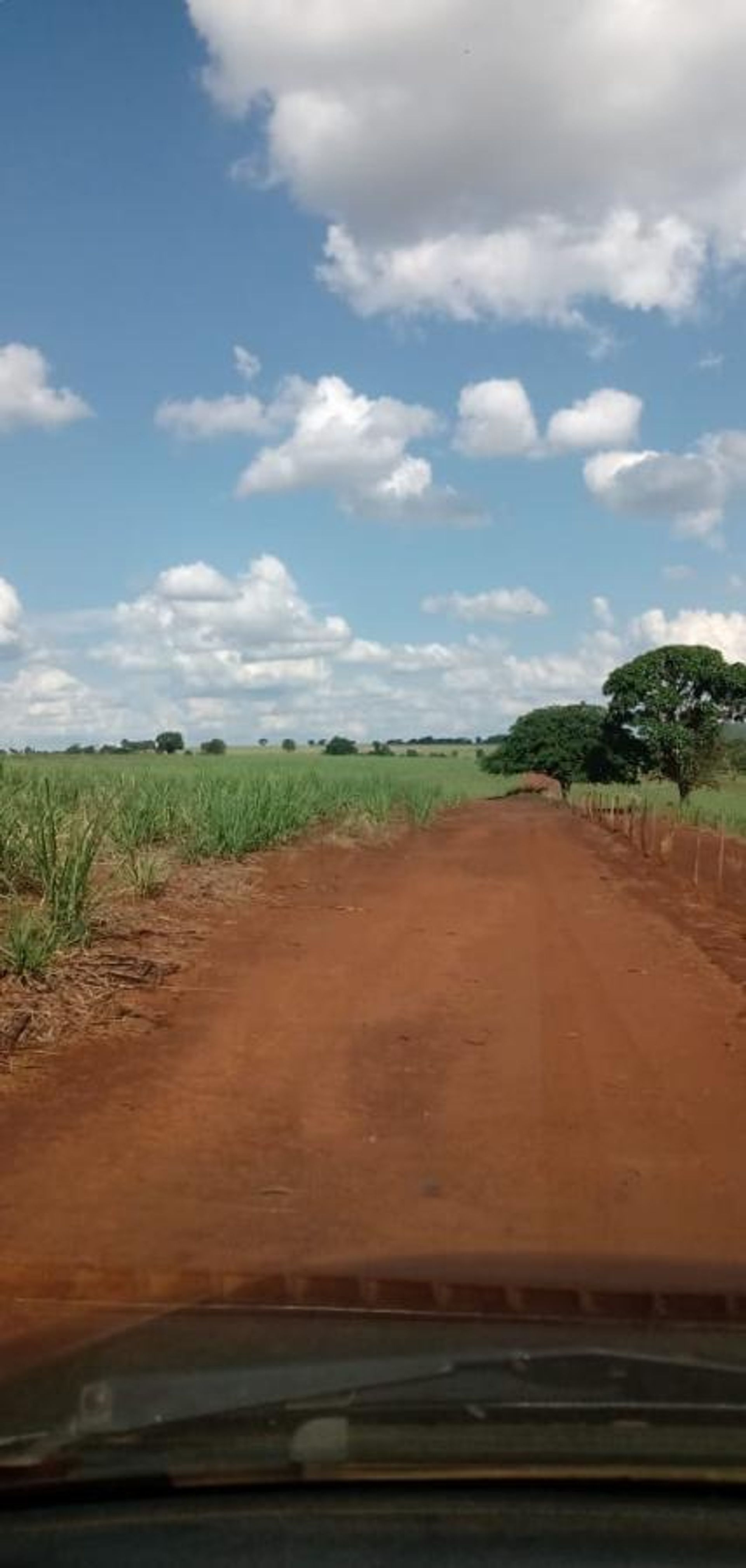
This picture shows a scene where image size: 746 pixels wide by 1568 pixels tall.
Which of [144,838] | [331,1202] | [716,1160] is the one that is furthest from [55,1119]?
[144,838]

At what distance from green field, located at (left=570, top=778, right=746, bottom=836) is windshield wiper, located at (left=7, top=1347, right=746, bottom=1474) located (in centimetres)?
3115

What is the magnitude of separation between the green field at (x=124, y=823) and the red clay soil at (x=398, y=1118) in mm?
1048

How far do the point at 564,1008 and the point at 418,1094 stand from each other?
262cm

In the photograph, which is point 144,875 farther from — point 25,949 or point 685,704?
point 685,704

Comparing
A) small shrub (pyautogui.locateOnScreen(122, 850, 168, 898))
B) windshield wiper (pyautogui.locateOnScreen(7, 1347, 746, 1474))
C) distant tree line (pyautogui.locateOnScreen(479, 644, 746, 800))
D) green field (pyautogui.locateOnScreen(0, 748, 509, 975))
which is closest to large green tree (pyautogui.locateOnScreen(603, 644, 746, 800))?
distant tree line (pyautogui.locateOnScreen(479, 644, 746, 800))

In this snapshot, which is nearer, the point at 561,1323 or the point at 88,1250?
the point at 561,1323

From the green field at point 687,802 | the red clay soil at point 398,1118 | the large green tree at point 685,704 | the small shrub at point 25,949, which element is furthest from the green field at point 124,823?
the large green tree at point 685,704

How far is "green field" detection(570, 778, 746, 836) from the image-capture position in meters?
41.1

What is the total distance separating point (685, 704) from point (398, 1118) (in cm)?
5468

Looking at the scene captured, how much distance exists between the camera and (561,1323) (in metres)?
4.40

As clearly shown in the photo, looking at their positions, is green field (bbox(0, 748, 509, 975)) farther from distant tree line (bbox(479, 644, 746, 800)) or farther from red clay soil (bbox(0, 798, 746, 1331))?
distant tree line (bbox(479, 644, 746, 800))

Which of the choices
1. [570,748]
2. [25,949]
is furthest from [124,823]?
[570,748]

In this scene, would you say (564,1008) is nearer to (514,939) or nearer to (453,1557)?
(514,939)

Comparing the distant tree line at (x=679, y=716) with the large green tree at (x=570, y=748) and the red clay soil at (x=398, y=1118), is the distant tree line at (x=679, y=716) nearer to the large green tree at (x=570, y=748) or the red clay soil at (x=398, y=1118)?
the large green tree at (x=570, y=748)
